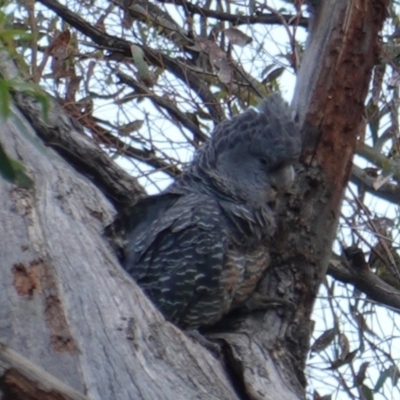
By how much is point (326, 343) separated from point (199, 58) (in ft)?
5.06

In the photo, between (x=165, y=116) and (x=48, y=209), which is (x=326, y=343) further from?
(x=48, y=209)

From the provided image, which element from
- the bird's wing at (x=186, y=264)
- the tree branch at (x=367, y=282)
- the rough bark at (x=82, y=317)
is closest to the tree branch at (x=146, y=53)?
the tree branch at (x=367, y=282)

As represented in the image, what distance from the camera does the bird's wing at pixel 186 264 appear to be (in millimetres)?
3219

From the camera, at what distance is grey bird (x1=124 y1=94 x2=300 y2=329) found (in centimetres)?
323

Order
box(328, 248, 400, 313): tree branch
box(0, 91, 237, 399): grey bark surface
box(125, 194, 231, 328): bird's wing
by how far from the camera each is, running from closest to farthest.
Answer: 1. box(0, 91, 237, 399): grey bark surface
2. box(125, 194, 231, 328): bird's wing
3. box(328, 248, 400, 313): tree branch

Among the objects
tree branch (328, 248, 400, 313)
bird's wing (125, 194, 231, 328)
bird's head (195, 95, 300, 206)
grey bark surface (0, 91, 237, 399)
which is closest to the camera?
grey bark surface (0, 91, 237, 399)

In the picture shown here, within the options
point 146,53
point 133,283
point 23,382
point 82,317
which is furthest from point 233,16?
point 23,382

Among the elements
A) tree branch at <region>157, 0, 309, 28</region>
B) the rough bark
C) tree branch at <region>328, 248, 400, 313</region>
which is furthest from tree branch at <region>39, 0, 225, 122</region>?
the rough bark

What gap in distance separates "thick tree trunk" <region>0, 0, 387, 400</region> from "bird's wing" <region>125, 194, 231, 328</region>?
110 mm

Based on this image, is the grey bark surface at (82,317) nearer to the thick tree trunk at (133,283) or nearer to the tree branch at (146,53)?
the thick tree trunk at (133,283)

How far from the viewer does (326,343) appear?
4.46m

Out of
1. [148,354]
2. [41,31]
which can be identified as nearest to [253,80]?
[41,31]

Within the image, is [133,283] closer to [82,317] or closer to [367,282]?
[82,317]

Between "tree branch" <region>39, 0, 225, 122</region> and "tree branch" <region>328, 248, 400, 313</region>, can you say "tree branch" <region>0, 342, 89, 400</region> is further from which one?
"tree branch" <region>39, 0, 225, 122</region>
